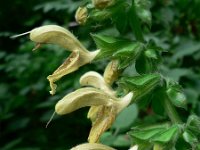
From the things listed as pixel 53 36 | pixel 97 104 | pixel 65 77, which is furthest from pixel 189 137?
pixel 65 77

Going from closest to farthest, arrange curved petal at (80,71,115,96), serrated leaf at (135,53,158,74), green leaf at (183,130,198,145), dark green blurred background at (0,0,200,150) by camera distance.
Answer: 1. green leaf at (183,130,198,145)
2. serrated leaf at (135,53,158,74)
3. curved petal at (80,71,115,96)
4. dark green blurred background at (0,0,200,150)

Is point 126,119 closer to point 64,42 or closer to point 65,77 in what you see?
point 65,77

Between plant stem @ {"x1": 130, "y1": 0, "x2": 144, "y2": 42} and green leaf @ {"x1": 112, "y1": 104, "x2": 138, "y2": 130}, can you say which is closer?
plant stem @ {"x1": 130, "y1": 0, "x2": 144, "y2": 42}

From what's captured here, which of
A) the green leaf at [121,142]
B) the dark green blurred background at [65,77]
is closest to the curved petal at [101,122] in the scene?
the green leaf at [121,142]

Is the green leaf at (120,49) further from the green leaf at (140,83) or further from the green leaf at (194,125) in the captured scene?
the green leaf at (194,125)

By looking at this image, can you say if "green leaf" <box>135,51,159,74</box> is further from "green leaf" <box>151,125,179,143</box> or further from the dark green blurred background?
the dark green blurred background

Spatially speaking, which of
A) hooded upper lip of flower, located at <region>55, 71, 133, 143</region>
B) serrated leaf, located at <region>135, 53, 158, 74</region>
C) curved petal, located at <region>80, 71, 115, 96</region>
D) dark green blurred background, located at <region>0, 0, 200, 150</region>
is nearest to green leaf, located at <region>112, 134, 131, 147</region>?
dark green blurred background, located at <region>0, 0, 200, 150</region>
